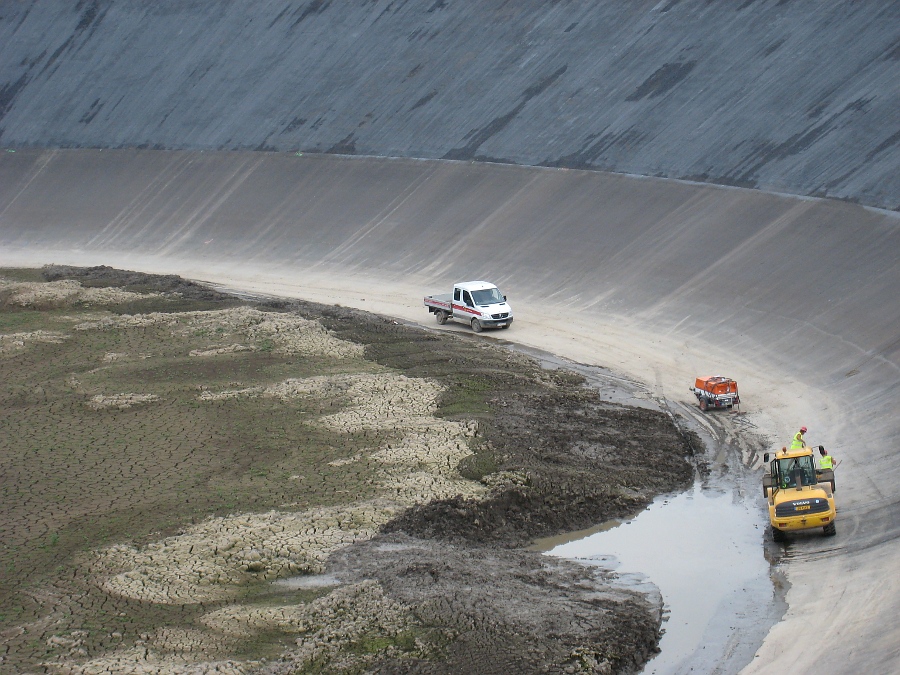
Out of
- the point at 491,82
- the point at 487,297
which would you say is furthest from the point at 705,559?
the point at 491,82

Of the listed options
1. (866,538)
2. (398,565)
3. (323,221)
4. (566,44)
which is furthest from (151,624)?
(566,44)

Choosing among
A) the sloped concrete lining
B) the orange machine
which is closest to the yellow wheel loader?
the sloped concrete lining

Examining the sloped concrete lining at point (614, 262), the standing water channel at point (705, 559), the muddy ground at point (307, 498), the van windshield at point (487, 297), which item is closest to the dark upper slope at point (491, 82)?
the sloped concrete lining at point (614, 262)

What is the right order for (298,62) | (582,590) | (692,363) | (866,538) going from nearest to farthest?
1. (582,590)
2. (866,538)
3. (692,363)
4. (298,62)

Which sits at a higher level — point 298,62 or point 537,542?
point 298,62

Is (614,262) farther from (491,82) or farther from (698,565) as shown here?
(698,565)

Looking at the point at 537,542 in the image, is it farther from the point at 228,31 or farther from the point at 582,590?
the point at 228,31

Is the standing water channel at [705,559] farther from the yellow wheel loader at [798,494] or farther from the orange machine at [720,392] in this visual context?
the orange machine at [720,392]
